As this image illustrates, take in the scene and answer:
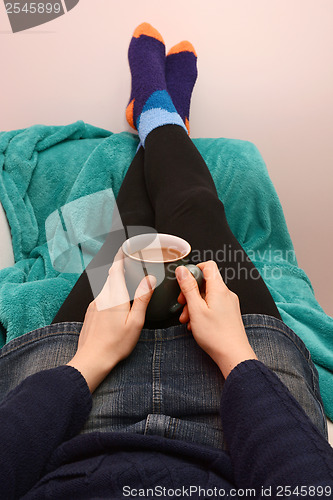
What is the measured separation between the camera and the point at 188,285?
1.73ft

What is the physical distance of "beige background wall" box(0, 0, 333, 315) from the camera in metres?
1.14

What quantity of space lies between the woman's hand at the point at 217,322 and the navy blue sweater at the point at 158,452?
0.10 ft

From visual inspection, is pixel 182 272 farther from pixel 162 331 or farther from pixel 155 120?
pixel 155 120

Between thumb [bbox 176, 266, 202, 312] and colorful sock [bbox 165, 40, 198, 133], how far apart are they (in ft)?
2.54

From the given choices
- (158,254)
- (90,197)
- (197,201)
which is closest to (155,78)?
(90,197)

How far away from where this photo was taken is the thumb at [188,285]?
1.72 ft

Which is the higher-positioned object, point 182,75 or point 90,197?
point 182,75

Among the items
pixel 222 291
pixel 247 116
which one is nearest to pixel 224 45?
pixel 247 116

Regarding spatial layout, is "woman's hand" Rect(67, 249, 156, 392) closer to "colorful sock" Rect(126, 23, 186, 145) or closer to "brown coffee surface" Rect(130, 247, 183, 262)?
"brown coffee surface" Rect(130, 247, 183, 262)

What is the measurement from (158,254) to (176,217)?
0.18m

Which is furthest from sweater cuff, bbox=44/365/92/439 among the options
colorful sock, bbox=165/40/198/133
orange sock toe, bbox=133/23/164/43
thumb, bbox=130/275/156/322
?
orange sock toe, bbox=133/23/164/43

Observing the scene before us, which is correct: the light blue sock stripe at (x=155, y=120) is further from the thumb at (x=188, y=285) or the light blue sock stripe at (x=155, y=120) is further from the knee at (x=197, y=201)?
the thumb at (x=188, y=285)

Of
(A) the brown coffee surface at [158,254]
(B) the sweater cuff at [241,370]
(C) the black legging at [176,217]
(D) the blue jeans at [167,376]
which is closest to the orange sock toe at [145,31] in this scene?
(C) the black legging at [176,217]

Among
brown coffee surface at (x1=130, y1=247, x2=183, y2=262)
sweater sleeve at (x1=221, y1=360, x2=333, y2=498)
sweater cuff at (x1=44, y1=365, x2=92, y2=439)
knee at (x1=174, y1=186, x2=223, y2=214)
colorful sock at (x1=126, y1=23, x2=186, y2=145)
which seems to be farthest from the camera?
colorful sock at (x1=126, y1=23, x2=186, y2=145)
